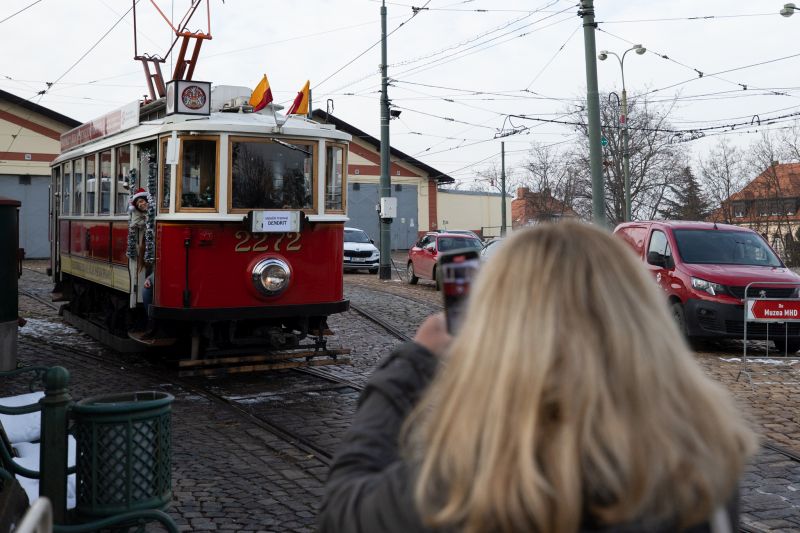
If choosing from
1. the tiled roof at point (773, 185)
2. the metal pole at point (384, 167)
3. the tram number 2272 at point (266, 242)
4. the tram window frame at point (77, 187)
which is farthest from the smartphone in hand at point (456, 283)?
the tiled roof at point (773, 185)

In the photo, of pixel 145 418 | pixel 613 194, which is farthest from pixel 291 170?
pixel 613 194

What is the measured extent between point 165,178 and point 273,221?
1.32 metres

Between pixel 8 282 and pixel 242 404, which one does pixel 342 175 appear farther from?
pixel 8 282

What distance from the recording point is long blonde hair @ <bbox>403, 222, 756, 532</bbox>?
1.34 m

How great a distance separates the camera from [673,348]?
145 centimetres

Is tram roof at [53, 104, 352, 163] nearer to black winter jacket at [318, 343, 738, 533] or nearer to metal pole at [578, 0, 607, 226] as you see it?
metal pole at [578, 0, 607, 226]

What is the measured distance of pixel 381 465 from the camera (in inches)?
64.5

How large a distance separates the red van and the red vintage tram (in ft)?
15.4

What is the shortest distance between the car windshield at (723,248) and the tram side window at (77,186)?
895cm

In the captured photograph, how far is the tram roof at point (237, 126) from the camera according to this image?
9453 millimetres

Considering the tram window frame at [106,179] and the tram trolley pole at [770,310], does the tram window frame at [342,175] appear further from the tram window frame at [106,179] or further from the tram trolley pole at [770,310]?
the tram trolley pole at [770,310]

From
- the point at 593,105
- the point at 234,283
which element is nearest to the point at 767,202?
the point at 593,105

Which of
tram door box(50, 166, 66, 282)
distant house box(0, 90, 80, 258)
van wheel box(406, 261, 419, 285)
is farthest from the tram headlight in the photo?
distant house box(0, 90, 80, 258)

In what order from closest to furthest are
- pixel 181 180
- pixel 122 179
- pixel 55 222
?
pixel 181 180 → pixel 122 179 → pixel 55 222
